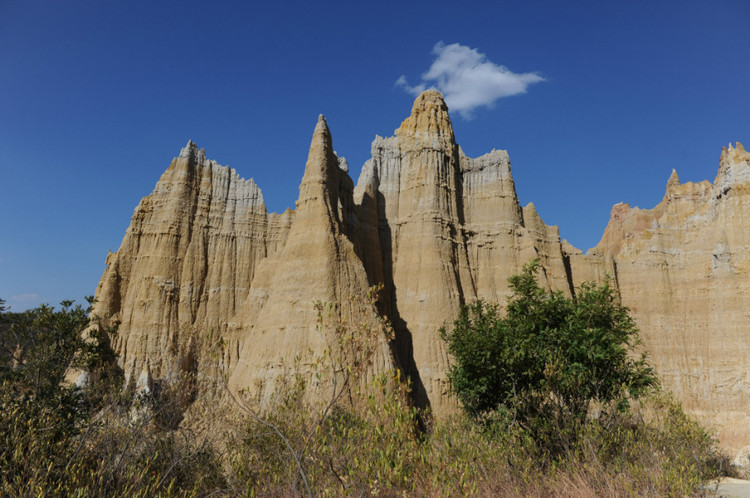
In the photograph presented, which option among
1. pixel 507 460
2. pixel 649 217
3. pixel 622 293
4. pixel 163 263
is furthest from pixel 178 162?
→ pixel 649 217

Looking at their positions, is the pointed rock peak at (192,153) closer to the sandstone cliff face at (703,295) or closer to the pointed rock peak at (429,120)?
the pointed rock peak at (429,120)

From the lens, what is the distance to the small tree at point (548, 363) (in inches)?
750

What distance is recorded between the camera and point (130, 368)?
119 ft

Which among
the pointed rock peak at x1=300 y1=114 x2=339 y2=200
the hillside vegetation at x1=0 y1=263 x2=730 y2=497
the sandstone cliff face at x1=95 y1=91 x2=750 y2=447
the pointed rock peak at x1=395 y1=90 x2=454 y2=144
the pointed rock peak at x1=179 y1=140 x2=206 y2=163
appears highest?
the pointed rock peak at x1=395 y1=90 x2=454 y2=144

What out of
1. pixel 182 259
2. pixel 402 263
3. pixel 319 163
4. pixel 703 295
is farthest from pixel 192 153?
pixel 703 295

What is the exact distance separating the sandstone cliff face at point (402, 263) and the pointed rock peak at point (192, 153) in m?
0.13

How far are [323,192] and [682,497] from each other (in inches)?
1162

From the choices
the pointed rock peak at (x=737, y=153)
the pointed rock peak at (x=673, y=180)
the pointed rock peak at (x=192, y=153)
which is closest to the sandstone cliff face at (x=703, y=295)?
the pointed rock peak at (x=737, y=153)

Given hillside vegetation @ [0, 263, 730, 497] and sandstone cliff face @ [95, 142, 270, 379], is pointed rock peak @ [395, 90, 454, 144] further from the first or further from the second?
hillside vegetation @ [0, 263, 730, 497]

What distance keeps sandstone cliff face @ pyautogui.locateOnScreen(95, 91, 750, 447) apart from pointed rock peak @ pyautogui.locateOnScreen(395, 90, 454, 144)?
17 centimetres

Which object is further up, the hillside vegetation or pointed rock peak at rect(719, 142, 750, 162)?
pointed rock peak at rect(719, 142, 750, 162)

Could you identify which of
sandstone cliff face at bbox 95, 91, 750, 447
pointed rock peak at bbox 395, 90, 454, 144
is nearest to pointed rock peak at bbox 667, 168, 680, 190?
sandstone cliff face at bbox 95, 91, 750, 447

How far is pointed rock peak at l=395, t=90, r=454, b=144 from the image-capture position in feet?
158

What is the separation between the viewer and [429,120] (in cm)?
4875
